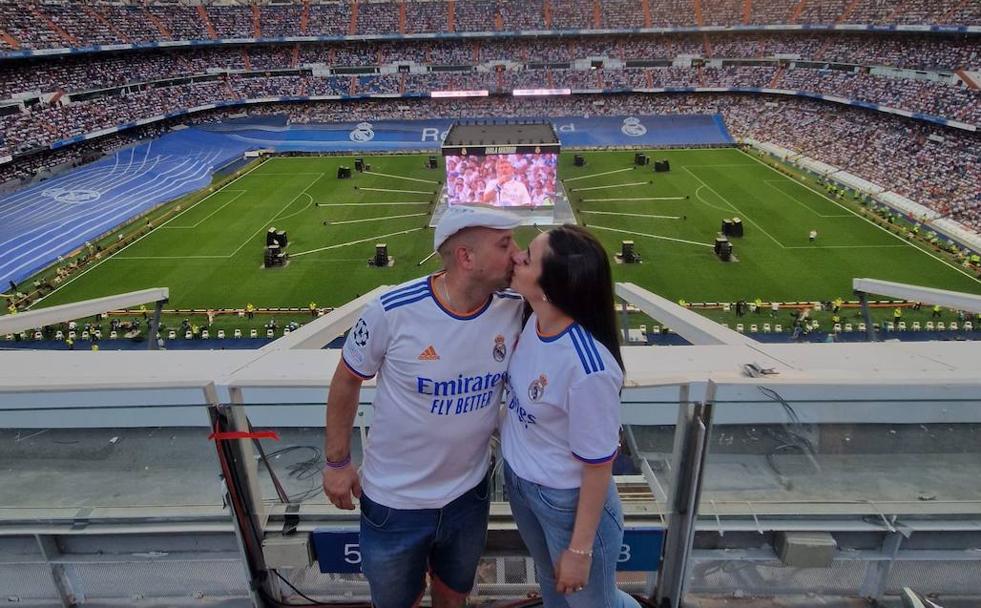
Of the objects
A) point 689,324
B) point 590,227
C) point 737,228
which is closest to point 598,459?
point 689,324

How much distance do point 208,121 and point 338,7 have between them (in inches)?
649

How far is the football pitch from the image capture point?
23.9 meters

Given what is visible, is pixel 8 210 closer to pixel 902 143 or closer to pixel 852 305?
pixel 852 305

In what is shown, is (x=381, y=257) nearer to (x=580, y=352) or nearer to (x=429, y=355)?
(x=429, y=355)

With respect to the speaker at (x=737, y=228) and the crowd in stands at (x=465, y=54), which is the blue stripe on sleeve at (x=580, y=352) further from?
the crowd in stands at (x=465, y=54)

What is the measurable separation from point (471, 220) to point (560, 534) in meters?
1.36

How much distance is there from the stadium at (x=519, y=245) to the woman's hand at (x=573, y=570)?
590 mm

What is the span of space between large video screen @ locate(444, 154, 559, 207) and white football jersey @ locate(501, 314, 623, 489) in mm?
27445

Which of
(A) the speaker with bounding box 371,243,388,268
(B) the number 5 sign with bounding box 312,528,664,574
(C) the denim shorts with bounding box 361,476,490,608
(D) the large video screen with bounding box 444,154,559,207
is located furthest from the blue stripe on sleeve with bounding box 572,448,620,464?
(D) the large video screen with bounding box 444,154,559,207

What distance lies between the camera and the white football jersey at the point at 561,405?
234 centimetres

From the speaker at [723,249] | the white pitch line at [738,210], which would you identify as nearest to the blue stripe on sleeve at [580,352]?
the speaker at [723,249]

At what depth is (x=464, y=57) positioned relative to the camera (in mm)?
57469

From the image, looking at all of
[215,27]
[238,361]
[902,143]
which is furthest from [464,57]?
[238,361]

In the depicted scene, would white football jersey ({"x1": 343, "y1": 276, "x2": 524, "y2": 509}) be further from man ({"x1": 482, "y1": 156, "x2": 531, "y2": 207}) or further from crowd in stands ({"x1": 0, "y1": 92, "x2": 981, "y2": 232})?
crowd in stands ({"x1": 0, "y1": 92, "x2": 981, "y2": 232})
